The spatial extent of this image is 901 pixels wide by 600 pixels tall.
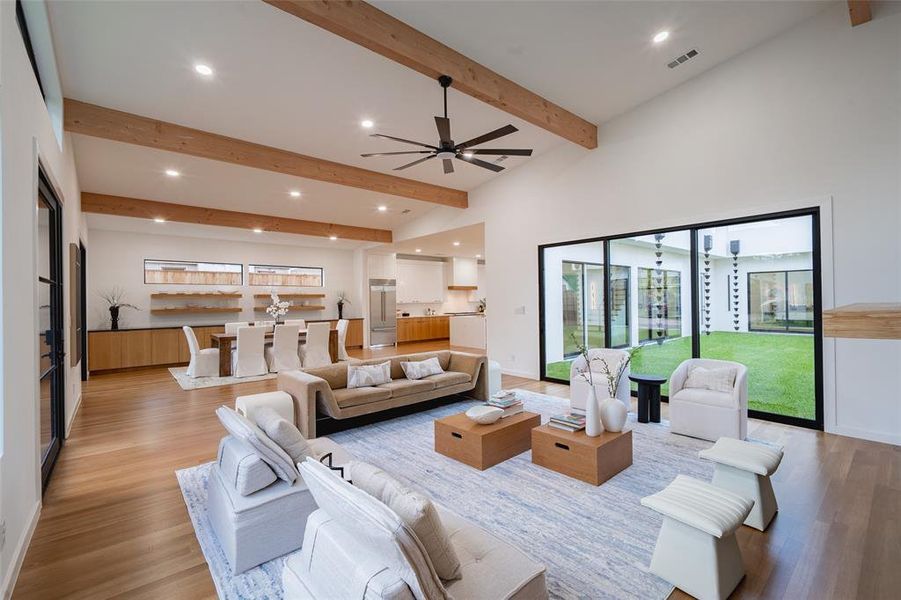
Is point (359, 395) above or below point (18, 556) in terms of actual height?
above

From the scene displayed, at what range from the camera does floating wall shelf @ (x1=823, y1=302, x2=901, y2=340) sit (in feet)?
3.43

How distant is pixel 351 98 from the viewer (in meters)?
4.51

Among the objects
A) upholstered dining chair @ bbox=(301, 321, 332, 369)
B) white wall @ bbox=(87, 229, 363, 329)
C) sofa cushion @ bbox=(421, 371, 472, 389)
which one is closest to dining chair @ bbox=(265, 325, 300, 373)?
upholstered dining chair @ bbox=(301, 321, 332, 369)

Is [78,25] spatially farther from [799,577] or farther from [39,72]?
[799,577]

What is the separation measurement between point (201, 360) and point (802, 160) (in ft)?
29.3

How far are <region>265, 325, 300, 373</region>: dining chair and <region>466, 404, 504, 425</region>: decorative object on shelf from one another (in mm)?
4987

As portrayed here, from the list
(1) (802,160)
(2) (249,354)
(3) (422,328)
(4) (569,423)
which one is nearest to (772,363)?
(1) (802,160)

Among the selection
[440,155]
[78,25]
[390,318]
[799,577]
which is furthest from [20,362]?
[390,318]

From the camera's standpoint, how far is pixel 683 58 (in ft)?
14.5

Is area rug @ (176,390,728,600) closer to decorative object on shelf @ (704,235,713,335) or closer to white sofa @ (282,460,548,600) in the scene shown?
white sofa @ (282,460,548,600)

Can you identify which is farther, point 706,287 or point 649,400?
point 706,287

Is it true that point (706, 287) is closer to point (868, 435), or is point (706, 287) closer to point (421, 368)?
point (868, 435)

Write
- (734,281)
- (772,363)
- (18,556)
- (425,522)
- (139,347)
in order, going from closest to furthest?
(425,522), (18,556), (772,363), (734,281), (139,347)

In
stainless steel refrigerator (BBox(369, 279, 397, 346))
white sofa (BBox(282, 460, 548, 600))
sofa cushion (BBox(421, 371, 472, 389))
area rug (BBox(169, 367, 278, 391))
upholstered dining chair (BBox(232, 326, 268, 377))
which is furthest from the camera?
stainless steel refrigerator (BBox(369, 279, 397, 346))
